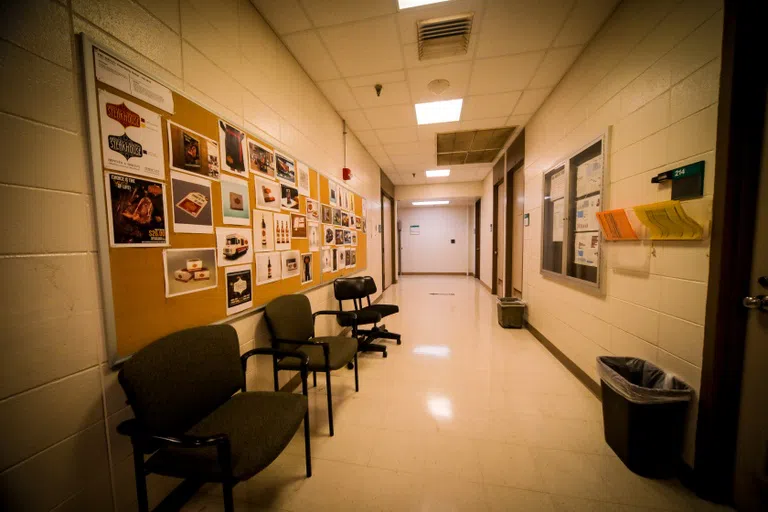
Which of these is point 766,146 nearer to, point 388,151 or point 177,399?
point 177,399

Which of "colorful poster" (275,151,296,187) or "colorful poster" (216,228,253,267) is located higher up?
"colorful poster" (275,151,296,187)

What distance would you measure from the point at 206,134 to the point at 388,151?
3.99 m

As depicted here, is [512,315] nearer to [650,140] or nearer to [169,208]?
[650,140]

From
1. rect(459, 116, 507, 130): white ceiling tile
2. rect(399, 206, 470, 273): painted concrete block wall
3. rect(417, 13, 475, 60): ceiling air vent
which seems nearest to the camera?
rect(417, 13, 475, 60): ceiling air vent

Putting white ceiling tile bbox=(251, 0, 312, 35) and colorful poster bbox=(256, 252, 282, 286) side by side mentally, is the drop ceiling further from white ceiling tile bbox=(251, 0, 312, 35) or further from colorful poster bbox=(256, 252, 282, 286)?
colorful poster bbox=(256, 252, 282, 286)

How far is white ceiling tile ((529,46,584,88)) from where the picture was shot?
2477 mm

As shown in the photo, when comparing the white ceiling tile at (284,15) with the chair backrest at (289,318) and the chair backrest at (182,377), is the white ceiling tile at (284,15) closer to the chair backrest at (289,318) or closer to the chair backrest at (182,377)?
the chair backrest at (289,318)

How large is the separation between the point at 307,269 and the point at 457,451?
1.93 m

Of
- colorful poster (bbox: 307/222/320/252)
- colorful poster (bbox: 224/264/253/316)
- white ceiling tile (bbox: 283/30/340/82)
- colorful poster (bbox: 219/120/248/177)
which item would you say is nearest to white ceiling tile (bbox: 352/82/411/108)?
white ceiling tile (bbox: 283/30/340/82)

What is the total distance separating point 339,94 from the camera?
3.14 m

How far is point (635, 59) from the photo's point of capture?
6.06ft

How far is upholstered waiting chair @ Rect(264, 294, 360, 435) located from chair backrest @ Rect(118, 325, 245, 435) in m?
0.43

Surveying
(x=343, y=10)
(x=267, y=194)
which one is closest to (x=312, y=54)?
(x=343, y=10)

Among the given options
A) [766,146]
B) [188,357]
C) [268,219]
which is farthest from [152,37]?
[766,146]
